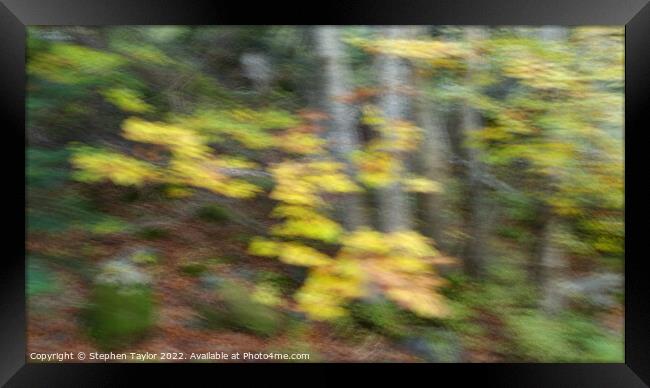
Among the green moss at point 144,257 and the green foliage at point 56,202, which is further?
the green moss at point 144,257

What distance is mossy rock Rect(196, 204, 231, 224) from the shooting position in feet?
7.62

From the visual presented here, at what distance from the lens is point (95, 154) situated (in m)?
2.20

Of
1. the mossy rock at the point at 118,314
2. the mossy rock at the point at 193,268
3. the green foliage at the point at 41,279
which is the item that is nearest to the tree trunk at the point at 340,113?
the mossy rock at the point at 193,268

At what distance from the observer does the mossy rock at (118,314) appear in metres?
2.22

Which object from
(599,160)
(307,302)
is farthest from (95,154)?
(599,160)

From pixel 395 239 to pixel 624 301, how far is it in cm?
94

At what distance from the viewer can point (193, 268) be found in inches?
90.1

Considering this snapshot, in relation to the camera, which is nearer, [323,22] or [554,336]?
[323,22]

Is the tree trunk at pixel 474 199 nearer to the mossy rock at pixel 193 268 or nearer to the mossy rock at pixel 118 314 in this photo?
the mossy rock at pixel 193 268

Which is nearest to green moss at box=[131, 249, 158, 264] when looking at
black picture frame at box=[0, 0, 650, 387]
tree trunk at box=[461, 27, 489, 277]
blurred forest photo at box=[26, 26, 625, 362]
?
blurred forest photo at box=[26, 26, 625, 362]

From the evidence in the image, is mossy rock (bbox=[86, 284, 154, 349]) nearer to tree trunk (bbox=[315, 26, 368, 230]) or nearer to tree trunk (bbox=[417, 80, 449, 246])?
tree trunk (bbox=[315, 26, 368, 230])

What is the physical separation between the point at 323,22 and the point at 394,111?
0.53m

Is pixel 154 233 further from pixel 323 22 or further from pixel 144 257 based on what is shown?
pixel 323 22

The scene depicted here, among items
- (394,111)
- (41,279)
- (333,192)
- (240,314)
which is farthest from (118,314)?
(394,111)
